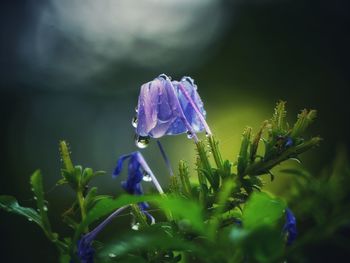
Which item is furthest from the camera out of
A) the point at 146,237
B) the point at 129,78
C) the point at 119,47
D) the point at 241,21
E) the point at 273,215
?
the point at 119,47

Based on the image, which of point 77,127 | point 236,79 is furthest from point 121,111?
point 236,79

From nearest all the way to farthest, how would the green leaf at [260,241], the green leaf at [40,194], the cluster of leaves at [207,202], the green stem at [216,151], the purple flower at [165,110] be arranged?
the green leaf at [260,241], the cluster of leaves at [207,202], the green leaf at [40,194], the green stem at [216,151], the purple flower at [165,110]

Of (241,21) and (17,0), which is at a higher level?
(17,0)

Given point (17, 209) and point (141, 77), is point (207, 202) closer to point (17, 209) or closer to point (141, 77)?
point (17, 209)

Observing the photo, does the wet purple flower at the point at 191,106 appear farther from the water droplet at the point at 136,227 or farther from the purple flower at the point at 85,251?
the purple flower at the point at 85,251

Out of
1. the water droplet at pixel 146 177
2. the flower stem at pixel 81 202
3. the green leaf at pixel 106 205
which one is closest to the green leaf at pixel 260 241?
the green leaf at pixel 106 205

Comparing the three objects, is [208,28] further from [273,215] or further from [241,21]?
[273,215]
